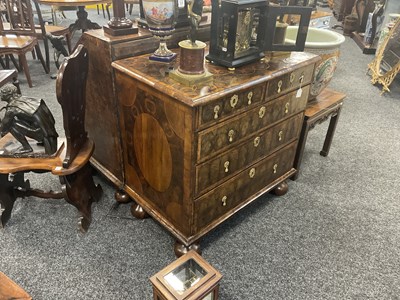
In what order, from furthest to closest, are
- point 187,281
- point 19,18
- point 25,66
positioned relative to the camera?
point 19,18 < point 25,66 < point 187,281

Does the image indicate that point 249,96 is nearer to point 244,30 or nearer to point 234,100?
point 234,100

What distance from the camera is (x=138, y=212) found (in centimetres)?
191

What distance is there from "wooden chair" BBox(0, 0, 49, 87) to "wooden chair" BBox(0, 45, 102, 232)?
188 cm

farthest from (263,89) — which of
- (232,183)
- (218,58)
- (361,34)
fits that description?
(361,34)

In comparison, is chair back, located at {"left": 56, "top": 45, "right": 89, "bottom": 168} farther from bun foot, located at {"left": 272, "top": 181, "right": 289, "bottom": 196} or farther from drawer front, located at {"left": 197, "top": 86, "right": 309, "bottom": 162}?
bun foot, located at {"left": 272, "top": 181, "right": 289, "bottom": 196}

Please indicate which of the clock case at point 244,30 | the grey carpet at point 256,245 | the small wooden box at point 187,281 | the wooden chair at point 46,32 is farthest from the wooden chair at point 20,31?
the small wooden box at point 187,281

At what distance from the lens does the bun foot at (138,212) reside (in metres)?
1.91

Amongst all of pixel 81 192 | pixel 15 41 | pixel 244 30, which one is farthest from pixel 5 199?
pixel 15 41

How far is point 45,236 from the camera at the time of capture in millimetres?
1816

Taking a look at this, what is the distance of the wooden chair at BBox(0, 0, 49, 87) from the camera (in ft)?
11.0

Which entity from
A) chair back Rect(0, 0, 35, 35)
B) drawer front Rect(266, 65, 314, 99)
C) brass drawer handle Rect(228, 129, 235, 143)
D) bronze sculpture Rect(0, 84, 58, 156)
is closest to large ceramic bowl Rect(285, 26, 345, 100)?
drawer front Rect(266, 65, 314, 99)

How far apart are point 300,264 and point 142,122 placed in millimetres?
1041

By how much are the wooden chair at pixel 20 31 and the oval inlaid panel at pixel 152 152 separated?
2.32 meters

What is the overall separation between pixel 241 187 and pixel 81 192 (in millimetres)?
842
